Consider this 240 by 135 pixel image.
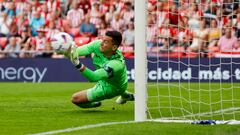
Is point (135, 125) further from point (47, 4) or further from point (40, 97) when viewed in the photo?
point (47, 4)

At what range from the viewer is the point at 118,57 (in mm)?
12664

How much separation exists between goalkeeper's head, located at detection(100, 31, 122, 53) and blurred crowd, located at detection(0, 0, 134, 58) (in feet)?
43.4

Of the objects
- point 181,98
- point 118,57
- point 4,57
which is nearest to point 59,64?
point 4,57

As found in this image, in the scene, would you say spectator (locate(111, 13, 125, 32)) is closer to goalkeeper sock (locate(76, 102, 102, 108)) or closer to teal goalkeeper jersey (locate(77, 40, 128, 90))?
goalkeeper sock (locate(76, 102, 102, 108))

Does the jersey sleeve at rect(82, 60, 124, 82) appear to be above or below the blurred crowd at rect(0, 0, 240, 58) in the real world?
above

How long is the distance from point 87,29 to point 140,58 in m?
15.6

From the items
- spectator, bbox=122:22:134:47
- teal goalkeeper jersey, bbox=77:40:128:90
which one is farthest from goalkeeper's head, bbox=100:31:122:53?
spectator, bbox=122:22:134:47

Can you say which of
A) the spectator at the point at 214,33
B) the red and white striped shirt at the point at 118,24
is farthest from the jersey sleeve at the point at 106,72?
the red and white striped shirt at the point at 118,24

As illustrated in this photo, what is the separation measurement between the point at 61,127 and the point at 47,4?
58.2 feet

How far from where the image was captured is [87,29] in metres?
26.5

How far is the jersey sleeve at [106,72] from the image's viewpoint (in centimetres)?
1178

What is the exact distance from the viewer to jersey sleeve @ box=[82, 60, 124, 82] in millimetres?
11781

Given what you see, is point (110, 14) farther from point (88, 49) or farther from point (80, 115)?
point (80, 115)

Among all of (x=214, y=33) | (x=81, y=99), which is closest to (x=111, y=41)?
(x=81, y=99)
